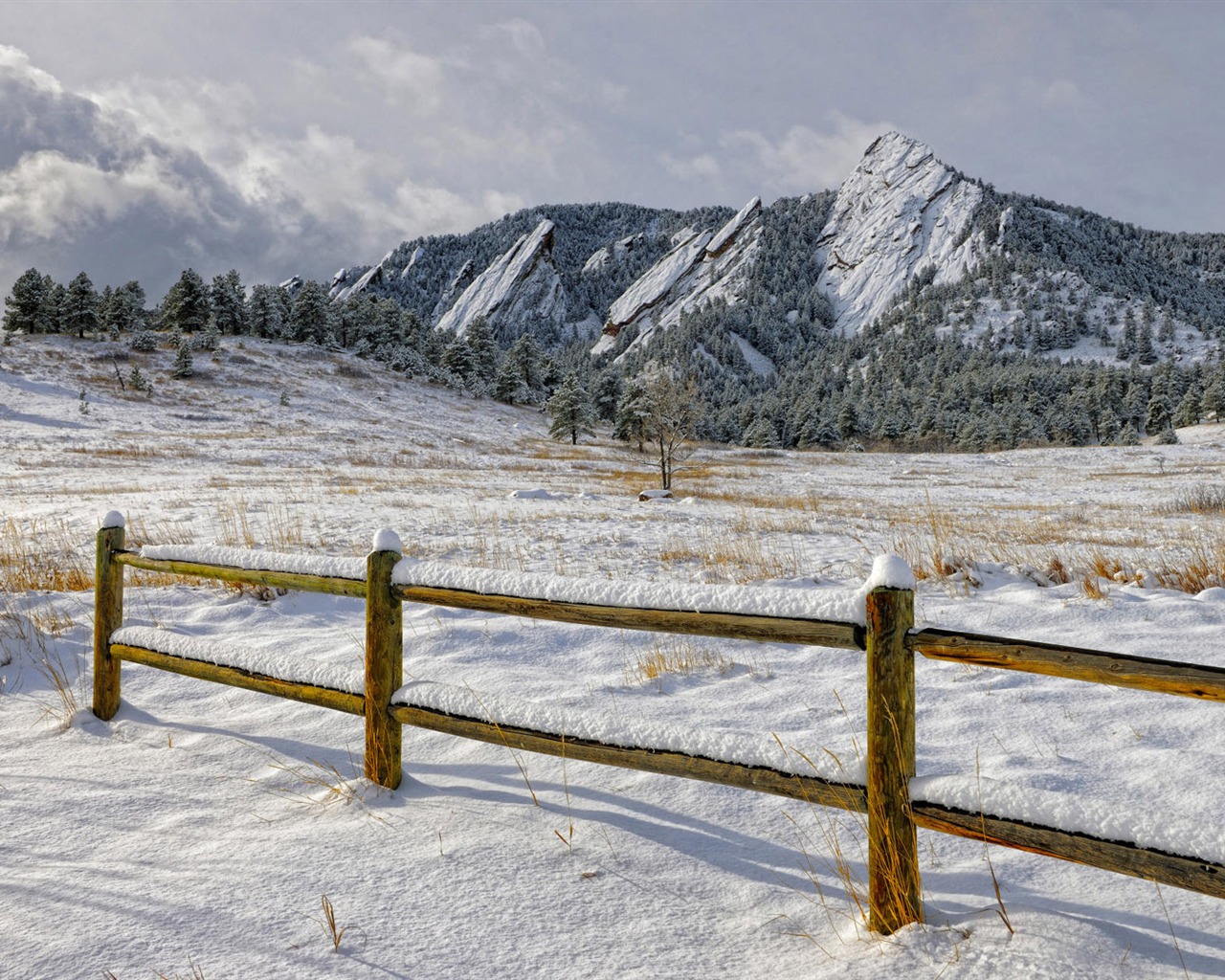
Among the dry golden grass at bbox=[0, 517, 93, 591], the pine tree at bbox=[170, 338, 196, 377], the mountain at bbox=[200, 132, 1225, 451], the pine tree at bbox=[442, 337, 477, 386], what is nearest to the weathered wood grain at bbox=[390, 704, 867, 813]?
the dry golden grass at bbox=[0, 517, 93, 591]

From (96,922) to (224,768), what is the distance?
5.00 feet

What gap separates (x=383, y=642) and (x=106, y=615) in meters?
2.76

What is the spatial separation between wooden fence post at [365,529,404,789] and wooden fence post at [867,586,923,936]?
7.30 ft

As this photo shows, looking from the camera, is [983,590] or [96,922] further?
[983,590]

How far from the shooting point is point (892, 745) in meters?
2.29

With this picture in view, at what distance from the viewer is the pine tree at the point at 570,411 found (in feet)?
199

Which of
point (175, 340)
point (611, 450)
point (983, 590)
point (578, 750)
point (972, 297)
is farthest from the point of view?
point (972, 297)

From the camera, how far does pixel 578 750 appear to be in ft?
9.55

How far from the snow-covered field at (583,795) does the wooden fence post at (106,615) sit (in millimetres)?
185

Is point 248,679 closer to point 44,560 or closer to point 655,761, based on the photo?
point 655,761

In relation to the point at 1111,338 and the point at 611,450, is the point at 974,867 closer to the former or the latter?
the point at 611,450

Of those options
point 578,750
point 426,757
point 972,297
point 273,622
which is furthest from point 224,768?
point 972,297

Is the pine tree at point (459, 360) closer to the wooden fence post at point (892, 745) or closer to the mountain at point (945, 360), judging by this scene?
the mountain at point (945, 360)

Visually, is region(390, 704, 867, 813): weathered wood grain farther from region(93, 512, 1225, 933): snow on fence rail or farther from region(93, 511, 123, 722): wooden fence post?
region(93, 511, 123, 722): wooden fence post
